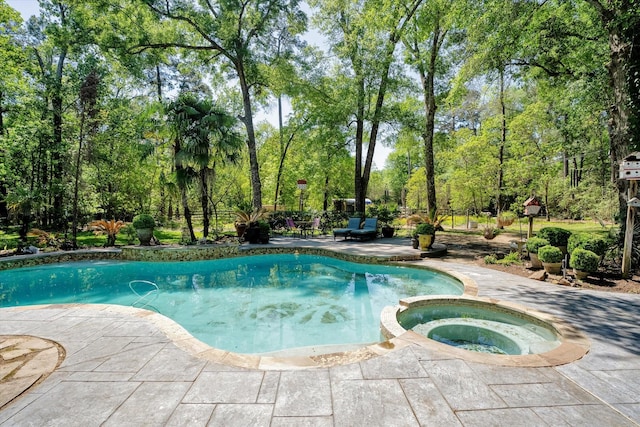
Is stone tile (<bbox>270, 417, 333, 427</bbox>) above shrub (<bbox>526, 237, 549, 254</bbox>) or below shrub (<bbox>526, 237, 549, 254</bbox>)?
below

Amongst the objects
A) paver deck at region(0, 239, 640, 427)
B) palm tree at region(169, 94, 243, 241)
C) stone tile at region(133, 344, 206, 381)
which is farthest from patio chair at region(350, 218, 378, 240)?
stone tile at region(133, 344, 206, 381)

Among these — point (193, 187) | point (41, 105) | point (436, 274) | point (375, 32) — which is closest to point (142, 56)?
point (41, 105)

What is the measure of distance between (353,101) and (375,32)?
3.11m

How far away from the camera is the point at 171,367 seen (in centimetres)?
243

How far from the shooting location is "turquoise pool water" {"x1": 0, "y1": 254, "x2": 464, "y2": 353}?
14.2ft

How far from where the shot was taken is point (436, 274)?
21.6 feet

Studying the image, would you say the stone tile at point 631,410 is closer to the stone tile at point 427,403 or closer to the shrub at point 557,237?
the stone tile at point 427,403

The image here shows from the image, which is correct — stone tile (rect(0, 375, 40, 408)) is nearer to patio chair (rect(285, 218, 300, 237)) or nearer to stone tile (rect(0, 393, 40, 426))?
stone tile (rect(0, 393, 40, 426))

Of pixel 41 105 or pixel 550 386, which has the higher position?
pixel 41 105

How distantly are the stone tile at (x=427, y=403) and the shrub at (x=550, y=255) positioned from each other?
483 centimetres

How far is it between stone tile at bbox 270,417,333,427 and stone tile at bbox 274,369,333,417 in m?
0.04

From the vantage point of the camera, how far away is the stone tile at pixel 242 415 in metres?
1.76

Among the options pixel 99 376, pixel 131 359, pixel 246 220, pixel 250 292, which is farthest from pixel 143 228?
pixel 99 376

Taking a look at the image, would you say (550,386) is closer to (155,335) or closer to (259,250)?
(155,335)
